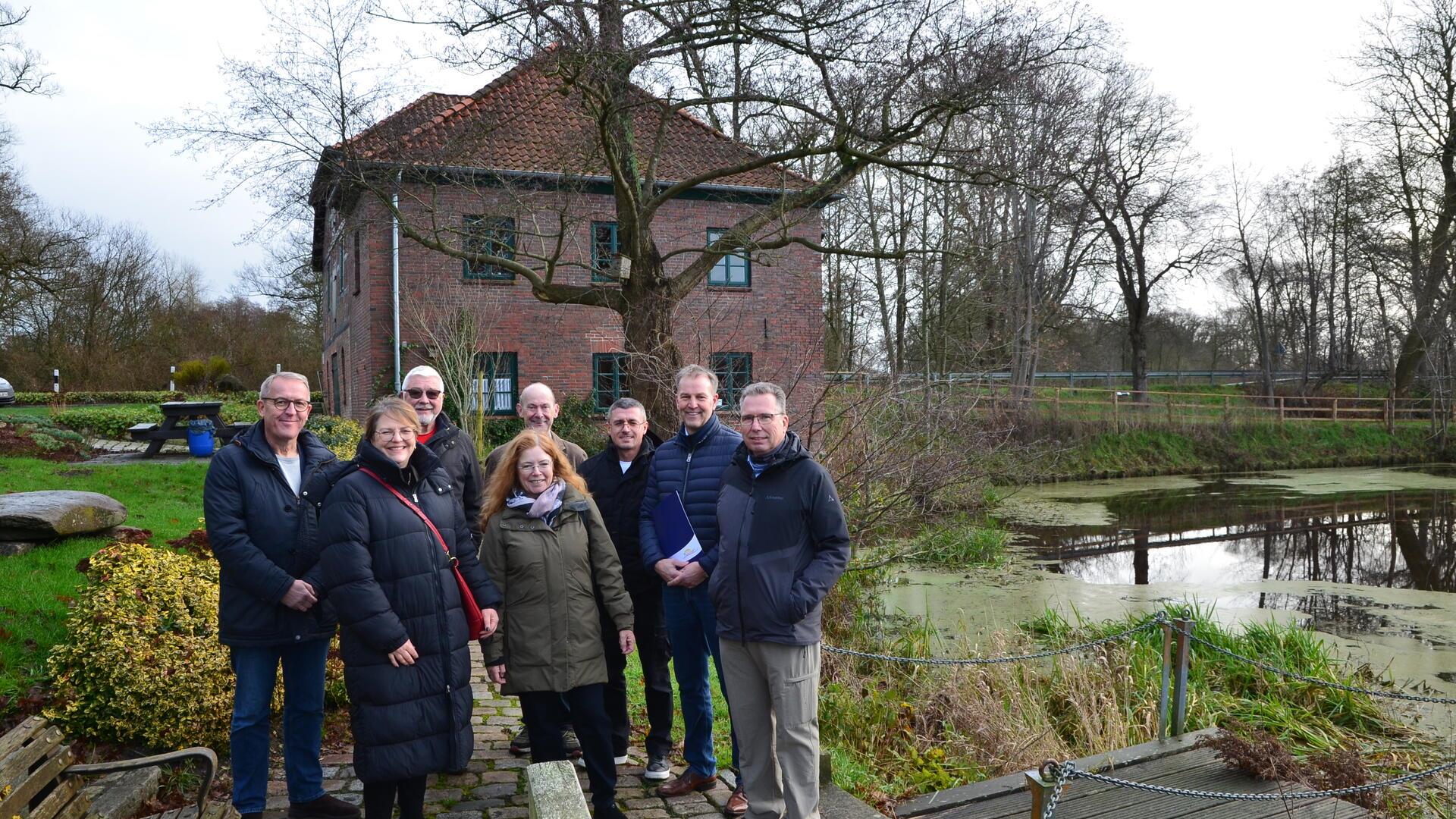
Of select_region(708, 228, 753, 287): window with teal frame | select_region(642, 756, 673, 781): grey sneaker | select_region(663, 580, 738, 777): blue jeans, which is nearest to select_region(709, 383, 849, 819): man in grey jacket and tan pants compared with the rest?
select_region(663, 580, 738, 777): blue jeans

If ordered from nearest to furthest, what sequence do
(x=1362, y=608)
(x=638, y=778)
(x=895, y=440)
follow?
(x=638, y=778), (x=895, y=440), (x=1362, y=608)

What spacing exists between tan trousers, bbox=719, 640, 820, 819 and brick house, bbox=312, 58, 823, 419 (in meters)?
8.03

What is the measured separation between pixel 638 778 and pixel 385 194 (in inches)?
385

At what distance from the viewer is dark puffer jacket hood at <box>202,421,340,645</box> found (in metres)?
3.77

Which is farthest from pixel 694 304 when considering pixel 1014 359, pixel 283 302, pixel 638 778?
pixel 283 302

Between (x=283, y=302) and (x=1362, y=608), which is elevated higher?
(x=283, y=302)

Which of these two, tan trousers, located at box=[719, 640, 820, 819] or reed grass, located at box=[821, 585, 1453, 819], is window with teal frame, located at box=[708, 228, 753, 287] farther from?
tan trousers, located at box=[719, 640, 820, 819]

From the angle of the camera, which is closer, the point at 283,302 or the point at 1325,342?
the point at 283,302

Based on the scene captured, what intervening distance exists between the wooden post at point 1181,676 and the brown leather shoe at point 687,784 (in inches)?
111

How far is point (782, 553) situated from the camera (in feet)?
12.2

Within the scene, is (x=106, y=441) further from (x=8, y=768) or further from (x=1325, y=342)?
(x=1325, y=342)

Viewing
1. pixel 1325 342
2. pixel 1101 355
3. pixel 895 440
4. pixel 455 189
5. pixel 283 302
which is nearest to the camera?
pixel 895 440

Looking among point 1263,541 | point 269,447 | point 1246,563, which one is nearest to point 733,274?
point 1246,563

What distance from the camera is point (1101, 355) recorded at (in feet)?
165
